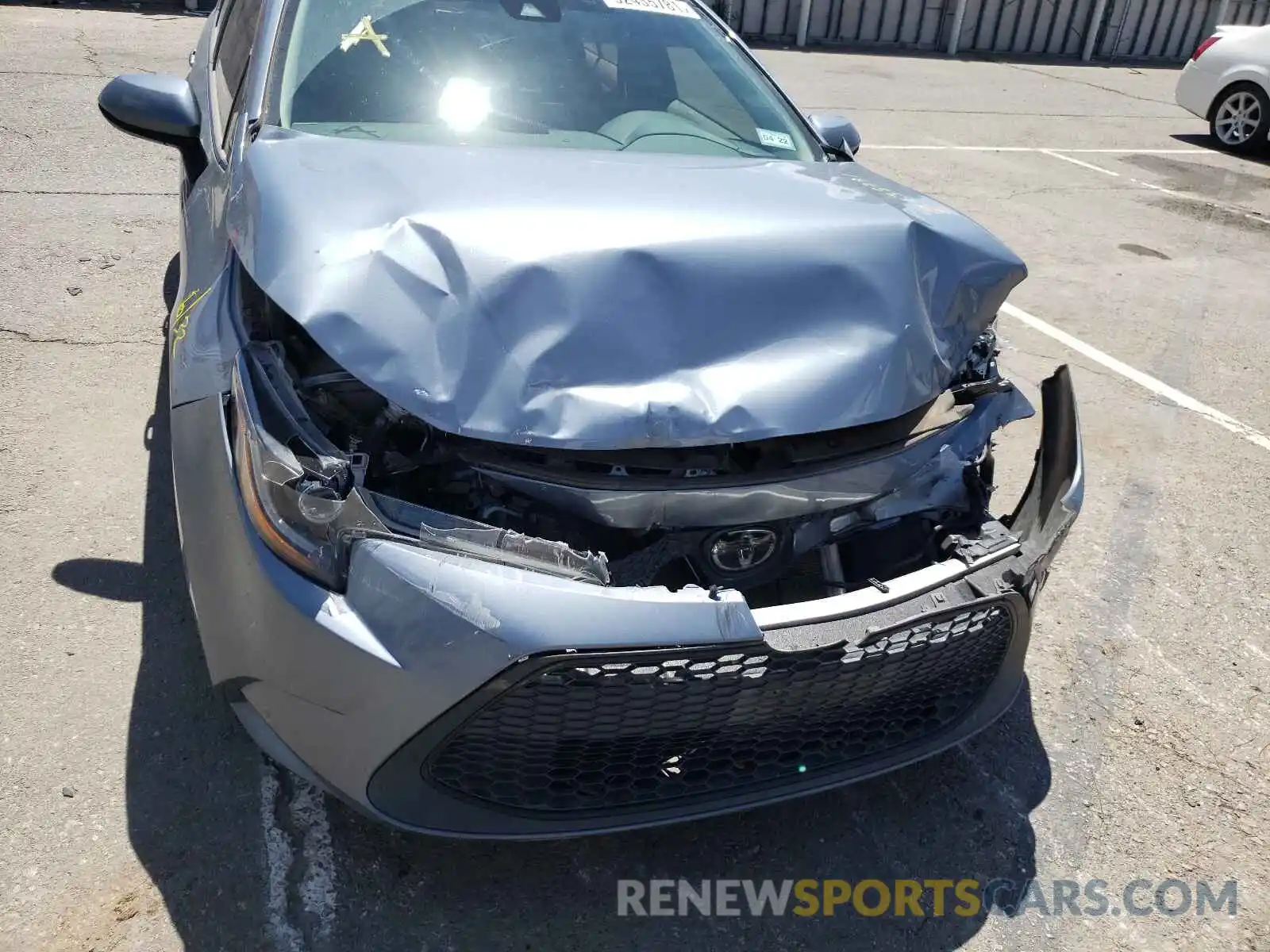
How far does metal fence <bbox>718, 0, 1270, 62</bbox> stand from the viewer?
15.5 meters

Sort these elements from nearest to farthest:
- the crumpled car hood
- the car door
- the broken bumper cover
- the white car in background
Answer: the broken bumper cover, the crumpled car hood, the car door, the white car in background

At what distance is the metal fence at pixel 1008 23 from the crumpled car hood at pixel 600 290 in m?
13.8

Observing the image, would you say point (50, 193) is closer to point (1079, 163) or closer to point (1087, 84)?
point (1079, 163)

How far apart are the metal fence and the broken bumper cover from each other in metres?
14.6

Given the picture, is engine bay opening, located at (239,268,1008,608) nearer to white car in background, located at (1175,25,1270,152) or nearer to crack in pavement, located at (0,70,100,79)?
crack in pavement, located at (0,70,100,79)

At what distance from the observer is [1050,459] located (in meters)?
2.48

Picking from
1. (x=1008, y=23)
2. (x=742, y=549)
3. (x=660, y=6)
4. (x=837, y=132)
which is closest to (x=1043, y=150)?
(x=837, y=132)

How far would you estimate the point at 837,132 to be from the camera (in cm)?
367

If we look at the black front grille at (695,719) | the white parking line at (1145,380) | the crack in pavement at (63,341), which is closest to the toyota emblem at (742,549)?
the black front grille at (695,719)

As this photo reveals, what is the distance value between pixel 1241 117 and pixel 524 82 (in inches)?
416

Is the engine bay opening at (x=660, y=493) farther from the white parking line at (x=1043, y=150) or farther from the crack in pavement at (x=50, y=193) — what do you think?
the white parking line at (x=1043, y=150)

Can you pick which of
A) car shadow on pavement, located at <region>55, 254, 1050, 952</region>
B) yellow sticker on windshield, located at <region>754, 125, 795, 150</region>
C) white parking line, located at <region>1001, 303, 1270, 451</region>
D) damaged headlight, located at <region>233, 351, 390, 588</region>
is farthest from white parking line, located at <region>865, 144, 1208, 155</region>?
damaged headlight, located at <region>233, 351, 390, 588</region>

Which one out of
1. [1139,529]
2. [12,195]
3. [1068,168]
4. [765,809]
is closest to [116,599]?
[765,809]

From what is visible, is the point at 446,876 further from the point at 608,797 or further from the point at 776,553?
the point at 776,553
